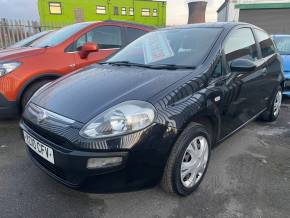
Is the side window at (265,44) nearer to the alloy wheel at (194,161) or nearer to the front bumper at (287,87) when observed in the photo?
the front bumper at (287,87)

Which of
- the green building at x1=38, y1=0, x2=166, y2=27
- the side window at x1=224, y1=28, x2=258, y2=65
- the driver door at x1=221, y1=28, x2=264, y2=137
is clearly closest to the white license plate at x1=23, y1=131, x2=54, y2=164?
the driver door at x1=221, y1=28, x2=264, y2=137

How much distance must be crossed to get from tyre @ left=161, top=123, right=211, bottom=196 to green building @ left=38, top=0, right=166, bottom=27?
1463 cm

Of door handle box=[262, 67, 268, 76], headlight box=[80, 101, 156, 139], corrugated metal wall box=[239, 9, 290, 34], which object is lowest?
headlight box=[80, 101, 156, 139]

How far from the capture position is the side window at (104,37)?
13.5ft

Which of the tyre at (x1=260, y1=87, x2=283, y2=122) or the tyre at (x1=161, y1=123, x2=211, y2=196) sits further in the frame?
the tyre at (x1=260, y1=87, x2=283, y2=122)

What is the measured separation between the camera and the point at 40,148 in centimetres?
201

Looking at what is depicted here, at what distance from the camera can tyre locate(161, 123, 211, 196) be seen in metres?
2.01

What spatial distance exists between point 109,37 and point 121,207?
3204mm

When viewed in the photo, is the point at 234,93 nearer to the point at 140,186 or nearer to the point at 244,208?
the point at 244,208

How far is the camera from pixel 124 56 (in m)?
3.01

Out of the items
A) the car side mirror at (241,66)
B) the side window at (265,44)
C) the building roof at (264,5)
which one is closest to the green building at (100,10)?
the building roof at (264,5)

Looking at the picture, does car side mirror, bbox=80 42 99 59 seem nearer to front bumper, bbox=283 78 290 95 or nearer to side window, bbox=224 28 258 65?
side window, bbox=224 28 258 65

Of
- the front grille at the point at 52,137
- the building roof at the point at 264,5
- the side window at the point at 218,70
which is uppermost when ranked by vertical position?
the building roof at the point at 264,5

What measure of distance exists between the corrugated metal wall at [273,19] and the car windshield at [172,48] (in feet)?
53.4
